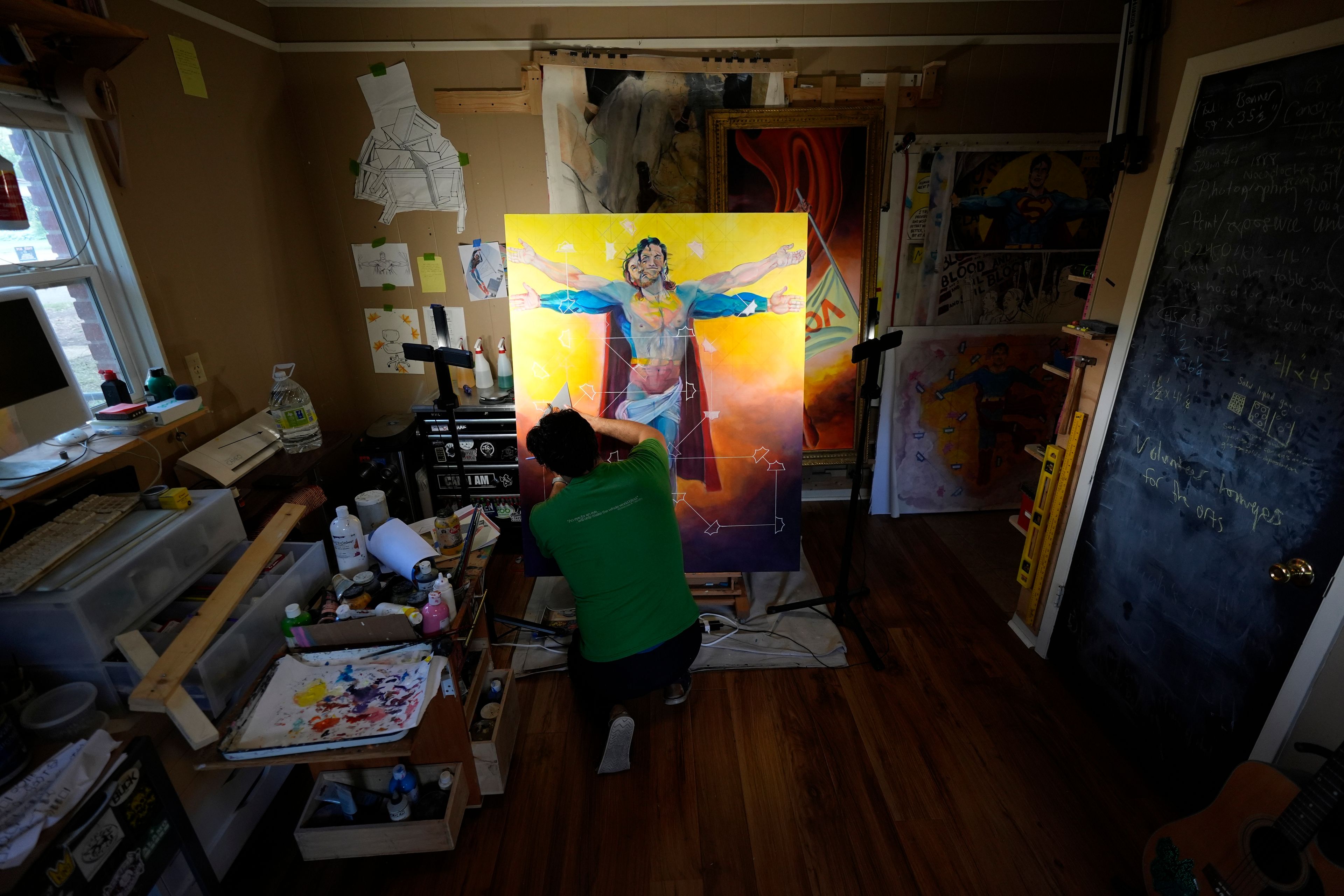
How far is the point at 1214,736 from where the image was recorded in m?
1.76

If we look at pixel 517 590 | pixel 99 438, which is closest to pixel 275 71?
pixel 99 438

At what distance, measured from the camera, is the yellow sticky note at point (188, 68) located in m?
2.29

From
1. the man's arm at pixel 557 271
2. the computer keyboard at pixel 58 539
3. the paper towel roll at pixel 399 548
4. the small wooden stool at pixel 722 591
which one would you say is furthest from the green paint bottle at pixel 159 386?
the small wooden stool at pixel 722 591

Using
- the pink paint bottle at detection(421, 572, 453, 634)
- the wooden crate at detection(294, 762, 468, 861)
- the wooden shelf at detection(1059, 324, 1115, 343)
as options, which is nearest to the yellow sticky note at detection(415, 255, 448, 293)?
the pink paint bottle at detection(421, 572, 453, 634)

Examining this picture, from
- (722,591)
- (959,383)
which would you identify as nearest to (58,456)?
(722,591)

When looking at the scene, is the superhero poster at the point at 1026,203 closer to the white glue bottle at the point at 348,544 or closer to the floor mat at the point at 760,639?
the floor mat at the point at 760,639

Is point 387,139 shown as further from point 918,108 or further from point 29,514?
point 918,108

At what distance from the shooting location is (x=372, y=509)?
1978mm

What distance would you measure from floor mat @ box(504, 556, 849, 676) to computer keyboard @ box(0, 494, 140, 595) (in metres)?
1.33

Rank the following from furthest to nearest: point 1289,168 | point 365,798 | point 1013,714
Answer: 1. point 1013,714
2. point 365,798
3. point 1289,168

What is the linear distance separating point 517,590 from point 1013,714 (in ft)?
6.98

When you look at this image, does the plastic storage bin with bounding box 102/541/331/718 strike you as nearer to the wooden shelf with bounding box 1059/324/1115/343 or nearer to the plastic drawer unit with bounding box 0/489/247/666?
the plastic drawer unit with bounding box 0/489/247/666

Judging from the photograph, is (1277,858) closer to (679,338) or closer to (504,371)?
(679,338)

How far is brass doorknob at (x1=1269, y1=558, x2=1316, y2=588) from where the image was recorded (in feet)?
4.82
